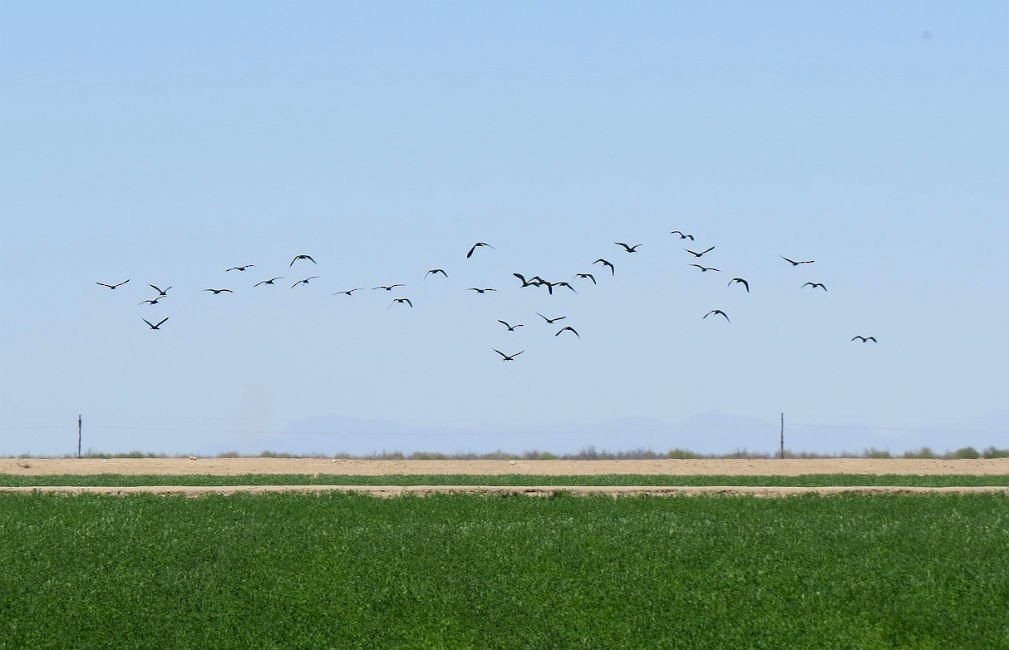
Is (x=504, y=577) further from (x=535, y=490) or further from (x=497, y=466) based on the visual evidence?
(x=497, y=466)

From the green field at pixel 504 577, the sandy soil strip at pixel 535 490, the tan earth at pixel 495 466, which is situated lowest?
the green field at pixel 504 577

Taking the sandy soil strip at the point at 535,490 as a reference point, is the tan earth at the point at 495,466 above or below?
above

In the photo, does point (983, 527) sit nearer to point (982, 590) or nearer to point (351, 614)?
point (982, 590)

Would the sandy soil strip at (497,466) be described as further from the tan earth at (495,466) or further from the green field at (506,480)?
the green field at (506,480)

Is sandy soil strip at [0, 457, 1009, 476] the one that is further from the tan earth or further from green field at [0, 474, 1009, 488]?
green field at [0, 474, 1009, 488]

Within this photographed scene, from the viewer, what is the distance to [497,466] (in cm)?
6091

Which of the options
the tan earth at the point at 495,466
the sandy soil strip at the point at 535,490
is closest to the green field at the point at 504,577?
the sandy soil strip at the point at 535,490

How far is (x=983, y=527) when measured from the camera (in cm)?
3425

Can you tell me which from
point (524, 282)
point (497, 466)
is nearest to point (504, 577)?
point (524, 282)

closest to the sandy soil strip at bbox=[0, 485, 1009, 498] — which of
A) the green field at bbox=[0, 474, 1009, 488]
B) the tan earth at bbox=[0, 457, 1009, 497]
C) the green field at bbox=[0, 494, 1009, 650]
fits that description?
the green field at bbox=[0, 474, 1009, 488]

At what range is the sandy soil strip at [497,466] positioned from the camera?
57656 mm

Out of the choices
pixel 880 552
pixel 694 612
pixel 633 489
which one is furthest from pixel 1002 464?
pixel 694 612

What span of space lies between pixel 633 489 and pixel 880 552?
1128cm

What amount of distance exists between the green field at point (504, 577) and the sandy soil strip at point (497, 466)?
2028 centimetres
